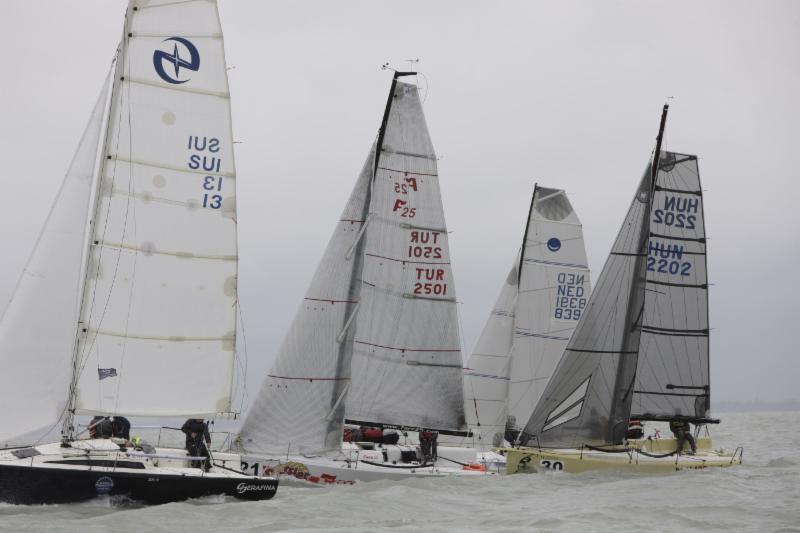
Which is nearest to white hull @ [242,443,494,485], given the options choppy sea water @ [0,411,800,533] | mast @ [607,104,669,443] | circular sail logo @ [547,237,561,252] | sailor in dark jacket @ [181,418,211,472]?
choppy sea water @ [0,411,800,533]

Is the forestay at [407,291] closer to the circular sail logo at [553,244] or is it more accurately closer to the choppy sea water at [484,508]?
the choppy sea water at [484,508]

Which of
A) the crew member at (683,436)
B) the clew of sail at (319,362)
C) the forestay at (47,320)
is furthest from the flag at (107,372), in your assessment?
the crew member at (683,436)

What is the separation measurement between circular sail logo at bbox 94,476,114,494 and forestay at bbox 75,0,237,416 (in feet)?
7.22

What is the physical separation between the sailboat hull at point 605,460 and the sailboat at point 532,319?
7176mm

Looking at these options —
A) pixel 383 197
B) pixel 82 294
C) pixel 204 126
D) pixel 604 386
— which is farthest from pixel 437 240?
pixel 82 294

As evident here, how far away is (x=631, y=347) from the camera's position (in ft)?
93.6

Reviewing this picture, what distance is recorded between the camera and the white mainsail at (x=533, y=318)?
35.2 meters

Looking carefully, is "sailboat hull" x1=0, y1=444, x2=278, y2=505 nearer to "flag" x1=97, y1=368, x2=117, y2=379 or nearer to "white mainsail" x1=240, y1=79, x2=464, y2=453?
"flag" x1=97, y1=368, x2=117, y2=379

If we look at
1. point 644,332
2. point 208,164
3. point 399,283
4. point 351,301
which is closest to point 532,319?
point 644,332

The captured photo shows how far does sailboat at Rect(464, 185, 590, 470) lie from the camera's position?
115 ft

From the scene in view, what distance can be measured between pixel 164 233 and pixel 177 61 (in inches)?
130

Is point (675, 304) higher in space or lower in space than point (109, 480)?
higher

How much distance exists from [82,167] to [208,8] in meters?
4.02

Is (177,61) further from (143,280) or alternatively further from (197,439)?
(197,439)
